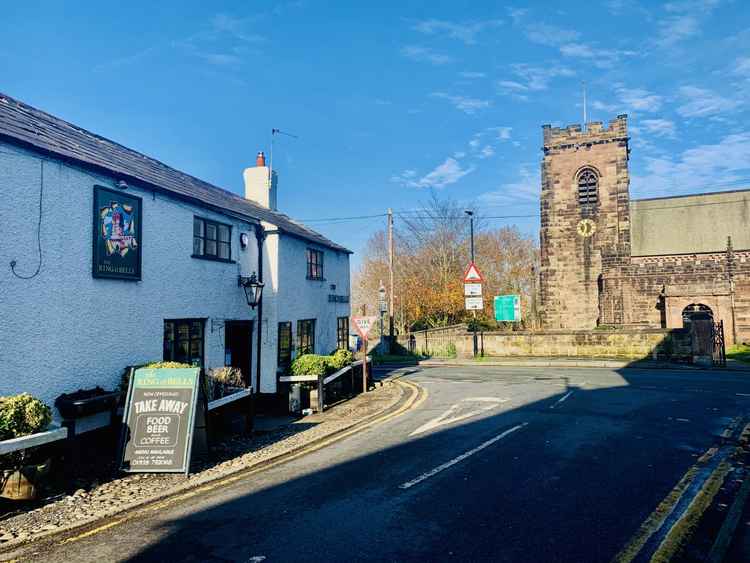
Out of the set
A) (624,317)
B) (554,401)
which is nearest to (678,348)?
(624,317)

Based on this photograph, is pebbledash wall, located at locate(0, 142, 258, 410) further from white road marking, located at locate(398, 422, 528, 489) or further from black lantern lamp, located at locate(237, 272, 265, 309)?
white road marking, located at locate(398, 422, 528, 489)

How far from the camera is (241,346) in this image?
47.5ft

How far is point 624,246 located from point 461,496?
34392 millimetres

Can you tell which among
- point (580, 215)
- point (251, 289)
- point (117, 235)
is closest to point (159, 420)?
point (117, 235)

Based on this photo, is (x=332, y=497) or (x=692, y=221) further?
(x=692, y=221)

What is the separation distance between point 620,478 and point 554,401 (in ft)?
21.8

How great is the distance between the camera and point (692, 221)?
3672cm

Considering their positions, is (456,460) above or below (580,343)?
below

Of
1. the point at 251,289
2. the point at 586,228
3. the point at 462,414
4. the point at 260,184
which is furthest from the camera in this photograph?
the point at 586,228

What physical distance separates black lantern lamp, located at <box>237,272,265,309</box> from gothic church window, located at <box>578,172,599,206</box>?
31278 millimetres

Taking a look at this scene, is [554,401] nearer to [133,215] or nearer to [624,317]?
[133,215]

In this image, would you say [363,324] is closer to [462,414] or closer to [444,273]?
[462,414]

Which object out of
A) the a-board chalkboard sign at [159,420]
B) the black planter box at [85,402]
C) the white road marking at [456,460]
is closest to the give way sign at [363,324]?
the white road marking at [456,460]

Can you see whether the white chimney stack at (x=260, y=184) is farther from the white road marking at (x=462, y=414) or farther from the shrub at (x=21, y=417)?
the shrub at (x=21, y=417)
